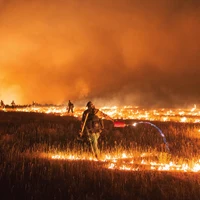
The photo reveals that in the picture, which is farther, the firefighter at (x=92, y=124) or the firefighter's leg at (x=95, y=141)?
the firefighter's leg at (x=95, y=141)

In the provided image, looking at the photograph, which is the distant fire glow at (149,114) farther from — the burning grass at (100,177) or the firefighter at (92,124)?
A: the burning grass at (100,177)

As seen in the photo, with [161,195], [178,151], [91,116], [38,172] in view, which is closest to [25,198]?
[38,172]

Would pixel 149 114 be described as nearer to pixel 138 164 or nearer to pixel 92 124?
pixel 92 124

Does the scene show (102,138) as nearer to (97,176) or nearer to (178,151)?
(178,151)

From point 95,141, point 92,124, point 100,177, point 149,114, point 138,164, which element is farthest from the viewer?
point 149,114

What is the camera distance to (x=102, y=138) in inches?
963

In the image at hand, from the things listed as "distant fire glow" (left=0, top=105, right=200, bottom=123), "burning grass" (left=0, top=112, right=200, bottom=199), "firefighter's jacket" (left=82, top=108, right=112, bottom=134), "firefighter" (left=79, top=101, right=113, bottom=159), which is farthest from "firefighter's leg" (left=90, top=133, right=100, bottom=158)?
"distant fire glow" (left=0, top=105, right=200, bottom=123)

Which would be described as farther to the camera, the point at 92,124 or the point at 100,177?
the point at 92,124

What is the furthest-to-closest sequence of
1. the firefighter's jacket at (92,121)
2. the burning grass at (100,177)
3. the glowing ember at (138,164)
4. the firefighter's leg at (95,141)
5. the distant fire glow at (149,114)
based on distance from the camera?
the distant fire glow at (149,114), the firefighter's leg at (95,141), the firefighter's jacket at (92,121), the glowing ember at (138,164), the burning grass at (100,177)

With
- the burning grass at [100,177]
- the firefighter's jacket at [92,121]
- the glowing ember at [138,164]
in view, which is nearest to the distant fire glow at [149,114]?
the glowing ember at [138,164]

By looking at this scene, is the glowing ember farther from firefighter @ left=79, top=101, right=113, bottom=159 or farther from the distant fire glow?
the distant fire glow

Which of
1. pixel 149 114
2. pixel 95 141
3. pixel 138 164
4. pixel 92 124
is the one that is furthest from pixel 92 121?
pixel 149 114

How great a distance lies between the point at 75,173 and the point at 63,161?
2.18 m

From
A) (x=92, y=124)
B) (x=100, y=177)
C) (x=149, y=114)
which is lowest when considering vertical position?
(x=100, y=177)
